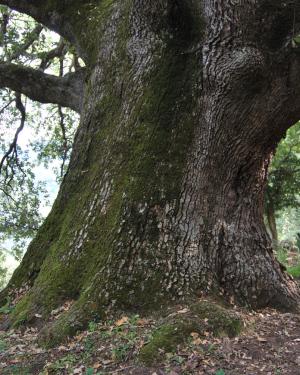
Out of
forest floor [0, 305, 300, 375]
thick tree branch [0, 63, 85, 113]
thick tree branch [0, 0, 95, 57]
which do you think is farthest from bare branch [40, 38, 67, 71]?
forest floor [0, 305, 300, 375]

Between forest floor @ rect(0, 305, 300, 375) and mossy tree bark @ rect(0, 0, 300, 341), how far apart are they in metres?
0.32

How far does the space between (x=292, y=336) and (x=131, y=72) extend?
3592mm

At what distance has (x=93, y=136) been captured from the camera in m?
5.76

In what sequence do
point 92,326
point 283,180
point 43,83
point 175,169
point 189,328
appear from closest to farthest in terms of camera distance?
point 189,328 → point 92,326 → point 175,169 → point 43,83 → point 283,180

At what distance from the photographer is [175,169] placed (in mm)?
5031

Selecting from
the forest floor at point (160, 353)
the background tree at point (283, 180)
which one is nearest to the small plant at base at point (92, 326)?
the forest floor at point (160, 353)

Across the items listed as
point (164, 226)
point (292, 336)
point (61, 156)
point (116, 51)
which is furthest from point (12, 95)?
point (292, 336)

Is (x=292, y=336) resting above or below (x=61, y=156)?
below

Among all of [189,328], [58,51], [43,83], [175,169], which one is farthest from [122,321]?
[58,51]

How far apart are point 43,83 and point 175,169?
4.15 m

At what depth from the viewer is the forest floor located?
11.6ft

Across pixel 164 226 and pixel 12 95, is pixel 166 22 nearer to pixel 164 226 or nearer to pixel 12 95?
pixel 164 226

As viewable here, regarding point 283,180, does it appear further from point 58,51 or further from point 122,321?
point 122,321

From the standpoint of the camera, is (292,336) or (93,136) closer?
(292,336)
